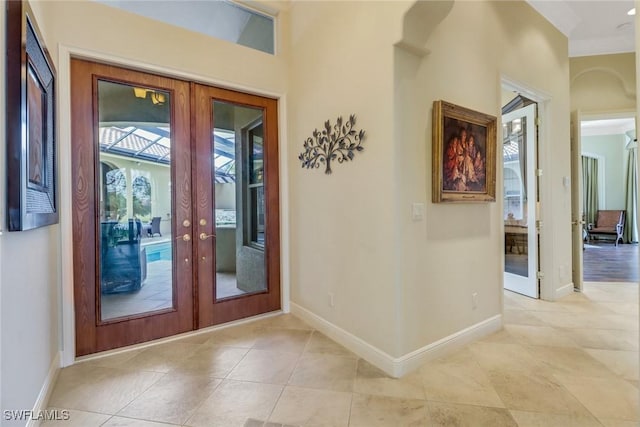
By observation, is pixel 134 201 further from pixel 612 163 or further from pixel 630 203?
pixel 612 163

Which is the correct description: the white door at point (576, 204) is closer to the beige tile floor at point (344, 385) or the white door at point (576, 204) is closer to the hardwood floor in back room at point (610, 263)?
the hardwood floor in back room at point (610, 263)

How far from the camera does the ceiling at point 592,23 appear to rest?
3406mm

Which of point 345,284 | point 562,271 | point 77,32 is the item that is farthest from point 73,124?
point 562,271

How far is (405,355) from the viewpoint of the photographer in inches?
82.7

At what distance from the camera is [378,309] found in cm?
220

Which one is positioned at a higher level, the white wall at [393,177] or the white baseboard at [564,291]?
the white wall at [393,177]

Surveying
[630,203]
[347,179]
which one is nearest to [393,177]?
[347,179]

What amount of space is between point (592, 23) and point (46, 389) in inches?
252

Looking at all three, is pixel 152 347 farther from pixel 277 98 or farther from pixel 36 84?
pixel 277 98

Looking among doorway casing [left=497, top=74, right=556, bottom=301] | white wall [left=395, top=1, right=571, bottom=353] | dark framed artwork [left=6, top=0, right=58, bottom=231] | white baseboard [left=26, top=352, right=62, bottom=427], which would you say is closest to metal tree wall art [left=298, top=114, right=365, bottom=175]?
white wall [left=395, top=1, right=571, bottom=353]

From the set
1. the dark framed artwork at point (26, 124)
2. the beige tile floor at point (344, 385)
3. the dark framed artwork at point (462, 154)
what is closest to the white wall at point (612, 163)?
the beige tile floor at point (344, 385)

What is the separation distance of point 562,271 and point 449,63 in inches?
123

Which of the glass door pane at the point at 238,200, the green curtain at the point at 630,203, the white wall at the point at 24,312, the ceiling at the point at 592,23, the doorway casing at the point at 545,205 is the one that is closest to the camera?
the white wall at the point at 24,312

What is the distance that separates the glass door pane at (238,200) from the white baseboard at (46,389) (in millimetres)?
1197
